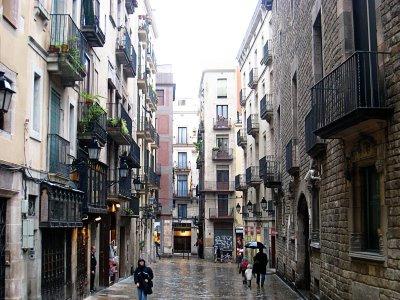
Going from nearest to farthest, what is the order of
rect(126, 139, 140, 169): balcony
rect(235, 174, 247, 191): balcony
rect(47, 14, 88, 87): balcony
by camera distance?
rect(47, 14, 88, 87): balcony < rect(126, 139, 140, 169): balcony < rect(235, 174, 247, 191): balcony

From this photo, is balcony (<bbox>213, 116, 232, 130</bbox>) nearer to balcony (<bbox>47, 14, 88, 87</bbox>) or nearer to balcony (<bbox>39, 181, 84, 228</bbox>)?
balcony (<bbox>39, 181, 84, 228</bbox>)

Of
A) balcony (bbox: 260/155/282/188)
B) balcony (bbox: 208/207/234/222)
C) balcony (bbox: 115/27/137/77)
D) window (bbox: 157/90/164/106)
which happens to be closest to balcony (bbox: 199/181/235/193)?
balcony (bbox: 208/207/234/222)

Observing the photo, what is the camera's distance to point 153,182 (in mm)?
48031

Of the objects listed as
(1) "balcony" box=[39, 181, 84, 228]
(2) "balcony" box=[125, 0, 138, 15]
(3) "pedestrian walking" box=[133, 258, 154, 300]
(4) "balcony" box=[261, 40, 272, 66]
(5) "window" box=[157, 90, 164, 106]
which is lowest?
(3) "pedestrian walking" box=[133, 258, 154, 300]

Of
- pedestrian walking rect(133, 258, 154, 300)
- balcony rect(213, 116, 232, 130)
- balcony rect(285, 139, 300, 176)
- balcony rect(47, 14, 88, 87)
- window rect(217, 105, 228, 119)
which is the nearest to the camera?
balcony rect(47, 14, 88, 87)

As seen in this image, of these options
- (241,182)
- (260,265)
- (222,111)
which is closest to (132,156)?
(260,265)

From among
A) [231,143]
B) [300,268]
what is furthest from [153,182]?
[300,268]

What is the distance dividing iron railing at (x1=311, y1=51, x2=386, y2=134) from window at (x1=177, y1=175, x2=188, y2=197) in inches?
2597

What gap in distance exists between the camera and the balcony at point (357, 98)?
11164 mm

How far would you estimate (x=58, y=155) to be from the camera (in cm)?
1678

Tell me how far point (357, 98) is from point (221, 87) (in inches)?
2226

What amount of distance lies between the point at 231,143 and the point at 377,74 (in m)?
55.1

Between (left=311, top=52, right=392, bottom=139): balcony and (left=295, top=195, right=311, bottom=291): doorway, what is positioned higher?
(left=311, top=52, right=392, bottom=139): balcony

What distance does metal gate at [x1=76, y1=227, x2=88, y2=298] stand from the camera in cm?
2000
